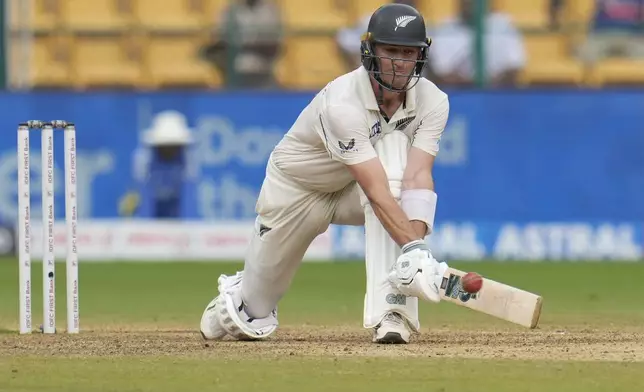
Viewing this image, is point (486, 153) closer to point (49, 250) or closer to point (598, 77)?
point (598, 77)

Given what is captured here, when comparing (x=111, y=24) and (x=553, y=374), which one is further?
(x=111, y=24)

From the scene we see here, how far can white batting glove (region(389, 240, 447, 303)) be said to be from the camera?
6.24 metres

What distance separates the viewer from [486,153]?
14.0 meters

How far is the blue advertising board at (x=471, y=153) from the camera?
45.6 feet

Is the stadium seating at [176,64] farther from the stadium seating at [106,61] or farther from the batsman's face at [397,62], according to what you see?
the batsman's face at [397,62]

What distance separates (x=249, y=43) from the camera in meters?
14.3

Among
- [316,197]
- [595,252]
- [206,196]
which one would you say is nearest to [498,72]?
[595,252]

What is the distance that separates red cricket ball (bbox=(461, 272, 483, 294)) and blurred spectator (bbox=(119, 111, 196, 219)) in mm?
8070

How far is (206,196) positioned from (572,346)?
25.7 ft

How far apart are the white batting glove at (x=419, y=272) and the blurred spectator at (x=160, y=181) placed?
7853mm

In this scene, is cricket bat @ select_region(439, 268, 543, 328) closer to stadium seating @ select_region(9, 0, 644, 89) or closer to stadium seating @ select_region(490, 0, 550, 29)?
stadium seating @ select_region(9, 0, 644, 89)

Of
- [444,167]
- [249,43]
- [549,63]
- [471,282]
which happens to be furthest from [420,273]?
[549,63]

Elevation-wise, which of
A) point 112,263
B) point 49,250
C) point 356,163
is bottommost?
point 112,263

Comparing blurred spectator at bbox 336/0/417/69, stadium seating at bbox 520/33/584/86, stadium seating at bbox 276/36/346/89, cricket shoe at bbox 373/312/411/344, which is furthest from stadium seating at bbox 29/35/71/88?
cricket shoe at bbox 373/312/411/344
